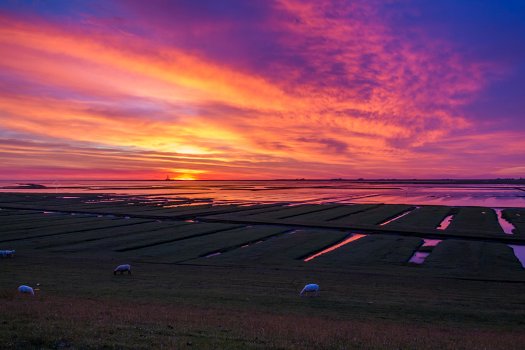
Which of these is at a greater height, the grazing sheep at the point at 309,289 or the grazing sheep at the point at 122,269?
the grazing sheep at the point at 309,289

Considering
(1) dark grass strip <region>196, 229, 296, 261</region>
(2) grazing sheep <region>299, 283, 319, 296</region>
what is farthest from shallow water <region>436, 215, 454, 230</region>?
(2) grazing sheep <region>299, 283, 319, 296</region>

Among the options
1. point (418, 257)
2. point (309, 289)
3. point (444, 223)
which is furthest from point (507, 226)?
point (309, 289)

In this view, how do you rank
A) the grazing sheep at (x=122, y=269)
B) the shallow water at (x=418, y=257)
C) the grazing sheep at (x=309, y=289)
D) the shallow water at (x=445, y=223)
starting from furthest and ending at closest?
the shallow water at (x=445, y=223) → the shallow water at (x=418, y=257) → the grazing sheep at (x=122, y=269) → the grazing sheep at (x=309, y=289)

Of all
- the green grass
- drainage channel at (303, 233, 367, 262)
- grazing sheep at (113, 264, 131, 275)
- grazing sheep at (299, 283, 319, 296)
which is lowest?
drainage channel at (303, 233, 367, 262)

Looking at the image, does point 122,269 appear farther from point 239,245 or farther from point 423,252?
point 423,252

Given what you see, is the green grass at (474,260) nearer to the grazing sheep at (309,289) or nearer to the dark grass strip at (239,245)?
the grazing sheep at (309,289)

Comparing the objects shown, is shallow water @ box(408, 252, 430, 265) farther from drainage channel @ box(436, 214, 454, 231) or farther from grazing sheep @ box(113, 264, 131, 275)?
grazing sheep @ box(113, 264, 131, 275)

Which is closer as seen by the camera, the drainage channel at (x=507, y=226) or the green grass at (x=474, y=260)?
the green grass at (x=474, y=260)

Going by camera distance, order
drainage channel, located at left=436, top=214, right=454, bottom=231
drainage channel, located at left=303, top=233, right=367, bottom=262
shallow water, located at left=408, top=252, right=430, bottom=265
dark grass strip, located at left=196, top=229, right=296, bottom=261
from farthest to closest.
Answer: drainage channel, located at left=436, top=214, right=454, bottom=231 → dark grass strip, located at left=196, top=229, right=296, bottom=261 → drainage channel, located at left=303, top=233, right=367, bottom=262 → shallow water, located at left=408, top=252, right=430, bottom=265

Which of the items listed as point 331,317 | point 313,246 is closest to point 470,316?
point 331,317

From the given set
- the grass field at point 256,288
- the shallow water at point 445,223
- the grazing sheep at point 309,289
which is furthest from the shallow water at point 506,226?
the grazing sheep at point 309,289
